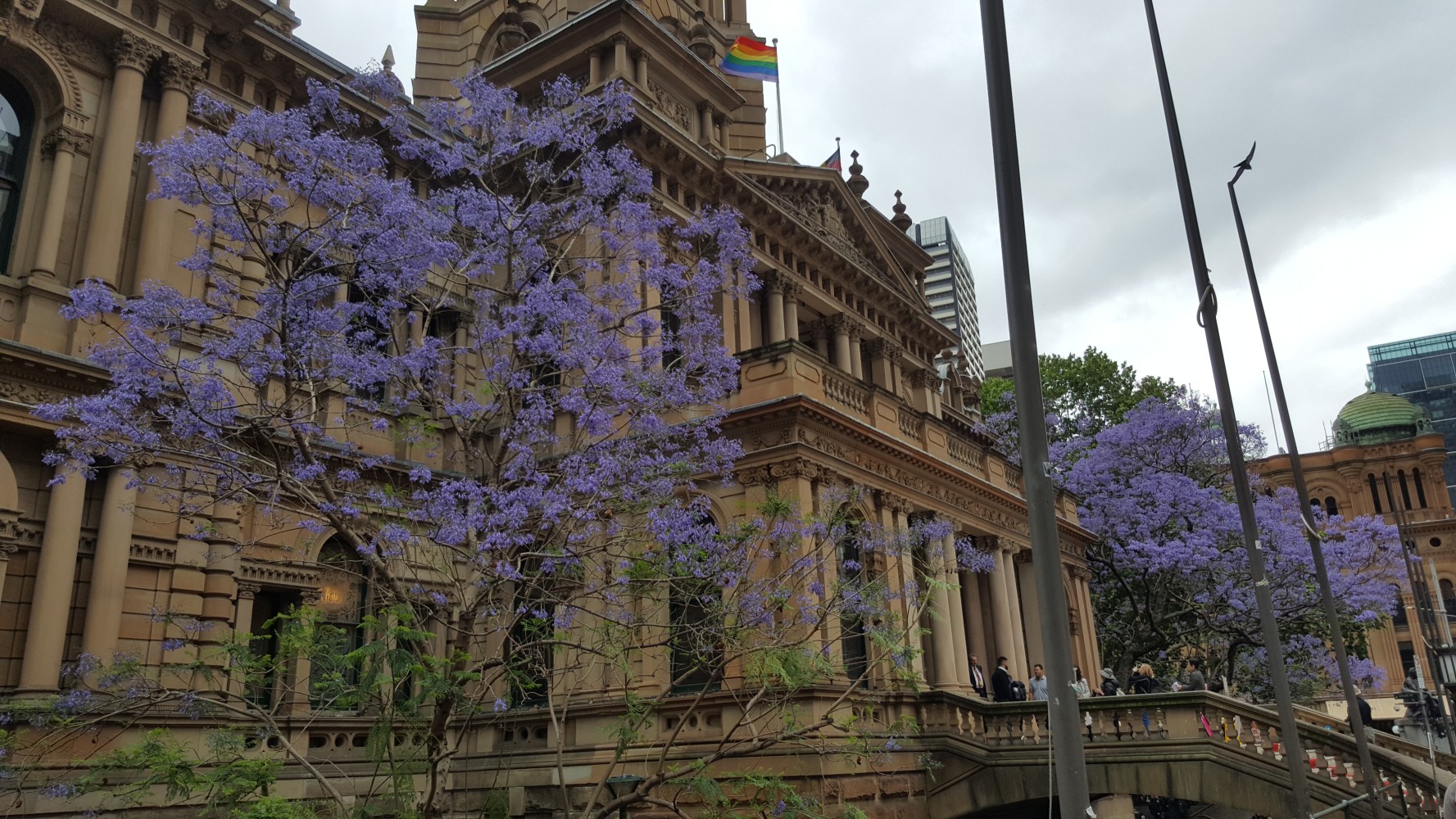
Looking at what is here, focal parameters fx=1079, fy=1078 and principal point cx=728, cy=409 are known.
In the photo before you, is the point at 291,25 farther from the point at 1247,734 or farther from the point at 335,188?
the point at 1247,734

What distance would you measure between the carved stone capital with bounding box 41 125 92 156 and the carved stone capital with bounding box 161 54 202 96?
5.84 feet

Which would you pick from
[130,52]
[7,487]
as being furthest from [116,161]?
[7,487]

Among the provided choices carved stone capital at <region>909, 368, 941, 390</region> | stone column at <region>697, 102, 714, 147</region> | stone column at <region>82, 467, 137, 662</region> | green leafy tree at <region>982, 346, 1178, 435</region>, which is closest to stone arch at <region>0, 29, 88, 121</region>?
stone column at <region>82, 467, 137, 662</region>

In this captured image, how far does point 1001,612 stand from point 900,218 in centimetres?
1687

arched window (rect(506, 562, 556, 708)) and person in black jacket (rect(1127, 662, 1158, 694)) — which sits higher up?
arched window (rect(506, 562, 556, 708))

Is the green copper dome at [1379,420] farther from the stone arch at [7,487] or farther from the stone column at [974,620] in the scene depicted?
the stone arch at [7,487]

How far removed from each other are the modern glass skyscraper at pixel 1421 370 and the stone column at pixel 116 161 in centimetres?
13377

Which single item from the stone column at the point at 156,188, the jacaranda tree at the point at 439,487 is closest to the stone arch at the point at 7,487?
the jacaranda tree at the point at 439,487

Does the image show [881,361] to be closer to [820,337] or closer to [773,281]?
[820,337]

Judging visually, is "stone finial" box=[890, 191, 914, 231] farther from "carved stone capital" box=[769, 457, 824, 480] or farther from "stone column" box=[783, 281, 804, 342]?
"carved stone capital" box=[769, 457, 824, 480]

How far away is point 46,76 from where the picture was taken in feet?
58.9

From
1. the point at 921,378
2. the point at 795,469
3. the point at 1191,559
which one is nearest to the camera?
the point at 795,469

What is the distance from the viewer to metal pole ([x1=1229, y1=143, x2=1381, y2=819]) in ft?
45.3

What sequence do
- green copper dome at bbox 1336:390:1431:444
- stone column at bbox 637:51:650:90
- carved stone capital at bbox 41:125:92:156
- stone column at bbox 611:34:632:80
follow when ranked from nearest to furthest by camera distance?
1. carved stone capital at bbox 41:125:92:156
2. stone column at bbox 611:34:632:80
3. stone column at bbox 637:51:650:90
4. green copper dome at bbox 1336:390:1431:444
